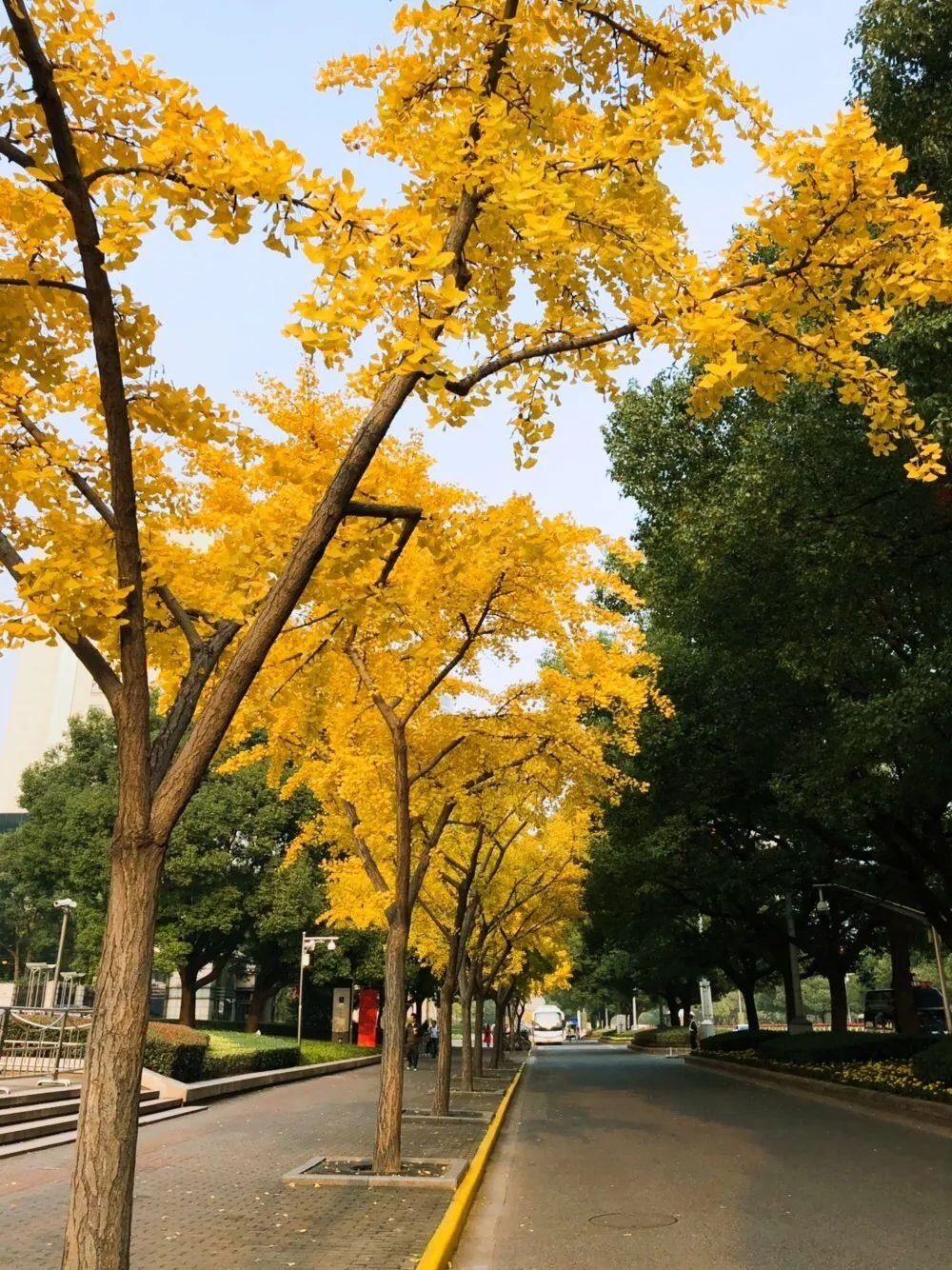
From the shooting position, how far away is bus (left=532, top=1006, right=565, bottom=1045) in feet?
230

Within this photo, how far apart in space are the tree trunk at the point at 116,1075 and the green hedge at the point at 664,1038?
45839 mm

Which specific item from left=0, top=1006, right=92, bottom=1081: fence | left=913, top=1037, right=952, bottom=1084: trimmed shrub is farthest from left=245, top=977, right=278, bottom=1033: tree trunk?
left=913, top=1037, right=952, bottom=1084: trimmed shrub

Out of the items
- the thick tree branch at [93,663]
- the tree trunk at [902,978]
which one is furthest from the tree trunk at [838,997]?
the thick tree branch at [93,663]

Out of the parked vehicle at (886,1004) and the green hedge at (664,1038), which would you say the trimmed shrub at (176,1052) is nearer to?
the green hedge at (664,1038)

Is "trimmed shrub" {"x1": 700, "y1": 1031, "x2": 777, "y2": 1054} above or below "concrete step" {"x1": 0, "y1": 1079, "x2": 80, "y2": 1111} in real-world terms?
below

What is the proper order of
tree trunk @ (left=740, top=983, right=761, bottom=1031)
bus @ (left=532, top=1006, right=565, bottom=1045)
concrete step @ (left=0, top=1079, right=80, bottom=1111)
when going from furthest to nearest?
1. bus @ (left=532, top=1006, right=565, bottom=1045)
2. tree trunk @ (left=740, top=983, right=761, bottom=1031)
3. concrete step @ (left=0, top=1079, right=80, bottom=1111)

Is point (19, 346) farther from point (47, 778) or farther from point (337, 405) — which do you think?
point (47, 778)

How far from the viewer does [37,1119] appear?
1162 cm

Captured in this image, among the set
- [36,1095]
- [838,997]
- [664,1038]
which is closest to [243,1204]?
[36,1095]

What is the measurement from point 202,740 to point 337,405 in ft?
22.1

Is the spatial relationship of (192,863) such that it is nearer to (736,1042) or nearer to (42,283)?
(736,1042)

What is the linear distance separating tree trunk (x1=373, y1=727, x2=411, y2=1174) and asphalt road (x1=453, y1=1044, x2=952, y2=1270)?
0.98 metres

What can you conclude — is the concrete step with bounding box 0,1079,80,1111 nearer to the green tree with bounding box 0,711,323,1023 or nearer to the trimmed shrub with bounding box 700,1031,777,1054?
the trimmed shrub with bounding box 700,1031,777,1054

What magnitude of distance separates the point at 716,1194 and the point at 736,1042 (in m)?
22.5
